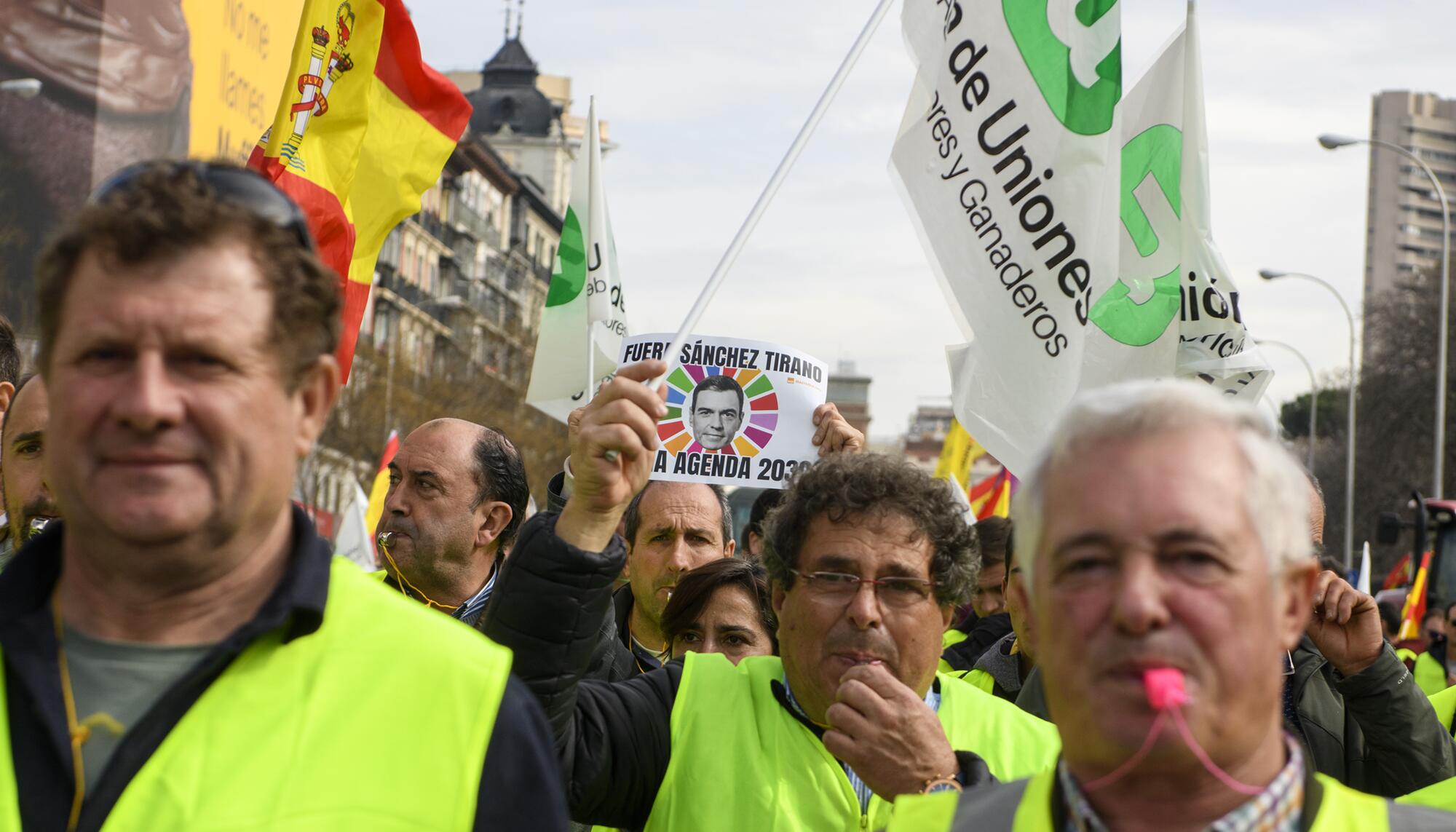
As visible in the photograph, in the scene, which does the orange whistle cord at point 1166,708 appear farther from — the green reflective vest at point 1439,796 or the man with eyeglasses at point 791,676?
the man with eyeglasses at point 791,676

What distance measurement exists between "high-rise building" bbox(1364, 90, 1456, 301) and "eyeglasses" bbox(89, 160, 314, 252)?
12895 centimetres

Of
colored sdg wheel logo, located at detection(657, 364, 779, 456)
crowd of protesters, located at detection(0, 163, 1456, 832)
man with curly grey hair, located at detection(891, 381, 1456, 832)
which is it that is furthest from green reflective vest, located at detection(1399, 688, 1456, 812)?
colored sdg wheel logo, located at detection(657, 364, 779, 456)

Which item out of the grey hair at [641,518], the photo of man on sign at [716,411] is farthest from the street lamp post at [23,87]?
the photo of man on sign at [716,411]

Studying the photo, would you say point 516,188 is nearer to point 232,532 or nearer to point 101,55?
point 101,55

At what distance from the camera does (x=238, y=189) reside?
7.62 ft

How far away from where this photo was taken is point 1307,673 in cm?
486

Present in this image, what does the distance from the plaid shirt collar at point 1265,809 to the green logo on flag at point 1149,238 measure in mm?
4196

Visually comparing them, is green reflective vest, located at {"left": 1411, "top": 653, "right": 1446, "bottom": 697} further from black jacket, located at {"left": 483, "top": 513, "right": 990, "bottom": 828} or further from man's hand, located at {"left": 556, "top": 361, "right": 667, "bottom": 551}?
man's hand, located at {"left": 556, "top": 361, "right": 667, "bottom": 551}

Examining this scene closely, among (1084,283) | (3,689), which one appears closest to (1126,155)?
(1084,283)

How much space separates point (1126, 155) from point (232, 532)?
5.45 m

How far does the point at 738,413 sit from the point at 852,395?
85149mm

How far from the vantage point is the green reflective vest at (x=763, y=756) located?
3350 mm

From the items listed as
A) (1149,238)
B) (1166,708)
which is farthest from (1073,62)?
(1166,708)

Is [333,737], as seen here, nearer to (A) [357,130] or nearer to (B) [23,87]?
(A) [357,130]
